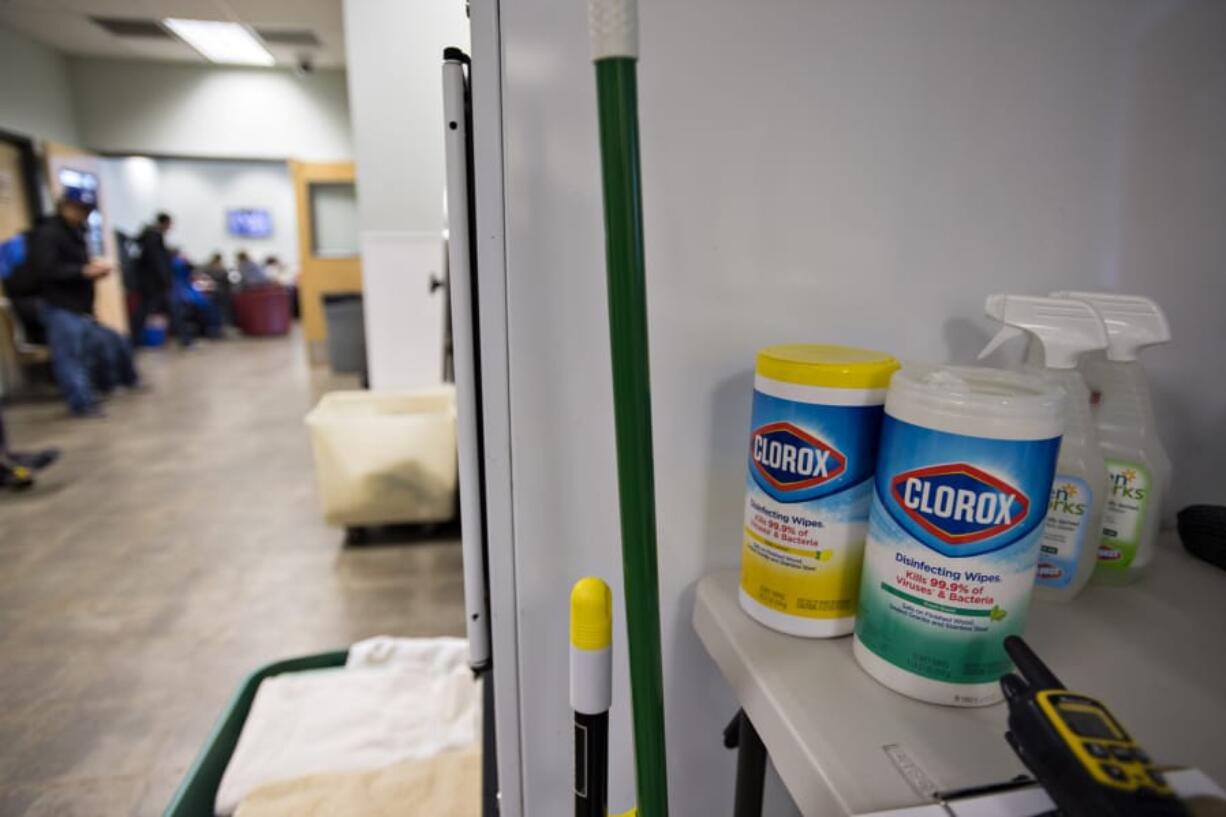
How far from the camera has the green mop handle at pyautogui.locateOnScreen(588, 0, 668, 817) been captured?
1.05 ft

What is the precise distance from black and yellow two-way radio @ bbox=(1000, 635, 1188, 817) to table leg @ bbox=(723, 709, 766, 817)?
8.9 inches

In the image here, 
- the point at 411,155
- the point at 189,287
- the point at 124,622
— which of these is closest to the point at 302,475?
the point at 124,622

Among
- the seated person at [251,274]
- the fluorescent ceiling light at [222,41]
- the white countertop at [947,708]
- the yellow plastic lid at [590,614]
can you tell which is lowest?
the white countertop at [947,708]

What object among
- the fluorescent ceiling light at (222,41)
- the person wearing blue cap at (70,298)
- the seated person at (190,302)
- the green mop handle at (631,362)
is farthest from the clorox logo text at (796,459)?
the seated person at (190,302)

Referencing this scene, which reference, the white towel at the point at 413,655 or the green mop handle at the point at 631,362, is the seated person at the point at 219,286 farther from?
the green mop handle at the point at 631,362

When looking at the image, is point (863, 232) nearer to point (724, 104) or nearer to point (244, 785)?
point (724, 104)

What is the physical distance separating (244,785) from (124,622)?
43.8 inches

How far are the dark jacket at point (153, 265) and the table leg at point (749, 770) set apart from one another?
291 inches

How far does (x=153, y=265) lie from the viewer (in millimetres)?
6406

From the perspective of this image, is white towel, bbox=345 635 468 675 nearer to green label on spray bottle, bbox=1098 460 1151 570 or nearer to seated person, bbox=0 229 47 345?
green label on spray bottle, bbox=1098 460 1151 570

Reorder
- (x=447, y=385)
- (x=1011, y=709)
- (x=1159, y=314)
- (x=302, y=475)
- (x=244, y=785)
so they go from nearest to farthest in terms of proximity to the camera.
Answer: (x=1011, y=709), (x=1159, y=314), (x=244, y=785), (x=447, y=385), (x=302, y=475)

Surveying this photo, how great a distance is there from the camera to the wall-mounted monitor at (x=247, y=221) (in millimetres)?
9164

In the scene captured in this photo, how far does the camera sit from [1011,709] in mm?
323

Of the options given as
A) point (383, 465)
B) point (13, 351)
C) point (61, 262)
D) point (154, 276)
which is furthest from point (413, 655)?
point (154, 276)
